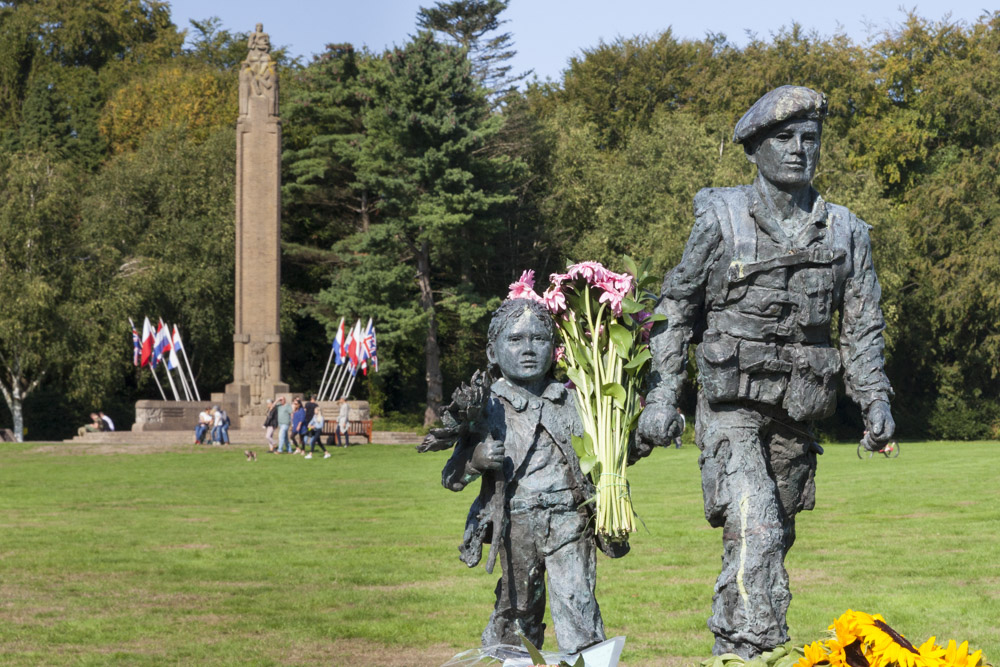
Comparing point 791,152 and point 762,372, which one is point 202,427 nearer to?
point 762,372

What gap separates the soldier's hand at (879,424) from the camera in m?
7.04

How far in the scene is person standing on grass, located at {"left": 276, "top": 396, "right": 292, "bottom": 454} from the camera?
35.0 meters

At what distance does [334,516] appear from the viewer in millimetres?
19750

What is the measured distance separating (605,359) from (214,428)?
34.1m

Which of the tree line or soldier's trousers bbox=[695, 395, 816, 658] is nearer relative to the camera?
soldier's trousers bbox=[695, 395, 816, 658]

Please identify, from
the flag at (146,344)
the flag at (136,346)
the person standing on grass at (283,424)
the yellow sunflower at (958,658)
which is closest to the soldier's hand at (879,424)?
the yellow sunflower at (958,658)

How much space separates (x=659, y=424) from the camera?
23.3 ft

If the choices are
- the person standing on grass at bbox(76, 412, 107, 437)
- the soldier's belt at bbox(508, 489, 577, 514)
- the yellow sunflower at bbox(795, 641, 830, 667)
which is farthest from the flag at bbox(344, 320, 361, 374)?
the yellow sunflower at bbox(795, 641, 830, 667)

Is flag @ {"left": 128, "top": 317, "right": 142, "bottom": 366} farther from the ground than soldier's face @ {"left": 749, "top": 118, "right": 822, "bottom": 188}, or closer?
farther from the ground

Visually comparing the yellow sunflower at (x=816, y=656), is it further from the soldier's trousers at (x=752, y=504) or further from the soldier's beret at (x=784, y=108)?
the soldier's beret at (x=784, y=108)

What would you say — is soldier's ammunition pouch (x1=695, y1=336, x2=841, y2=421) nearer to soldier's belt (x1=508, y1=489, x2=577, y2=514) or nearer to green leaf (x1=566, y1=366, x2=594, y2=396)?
green leaf (x1=566, y1=366, x2=594, y2=396)

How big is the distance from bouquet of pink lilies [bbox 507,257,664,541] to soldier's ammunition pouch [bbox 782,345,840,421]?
0.73m

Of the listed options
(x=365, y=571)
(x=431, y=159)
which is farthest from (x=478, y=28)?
(x=365, y=571)

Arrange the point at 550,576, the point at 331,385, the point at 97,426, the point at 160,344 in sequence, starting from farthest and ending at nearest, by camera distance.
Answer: the point at 331,385
the point at 160,344
the point at 97,426
the point at 550,576
